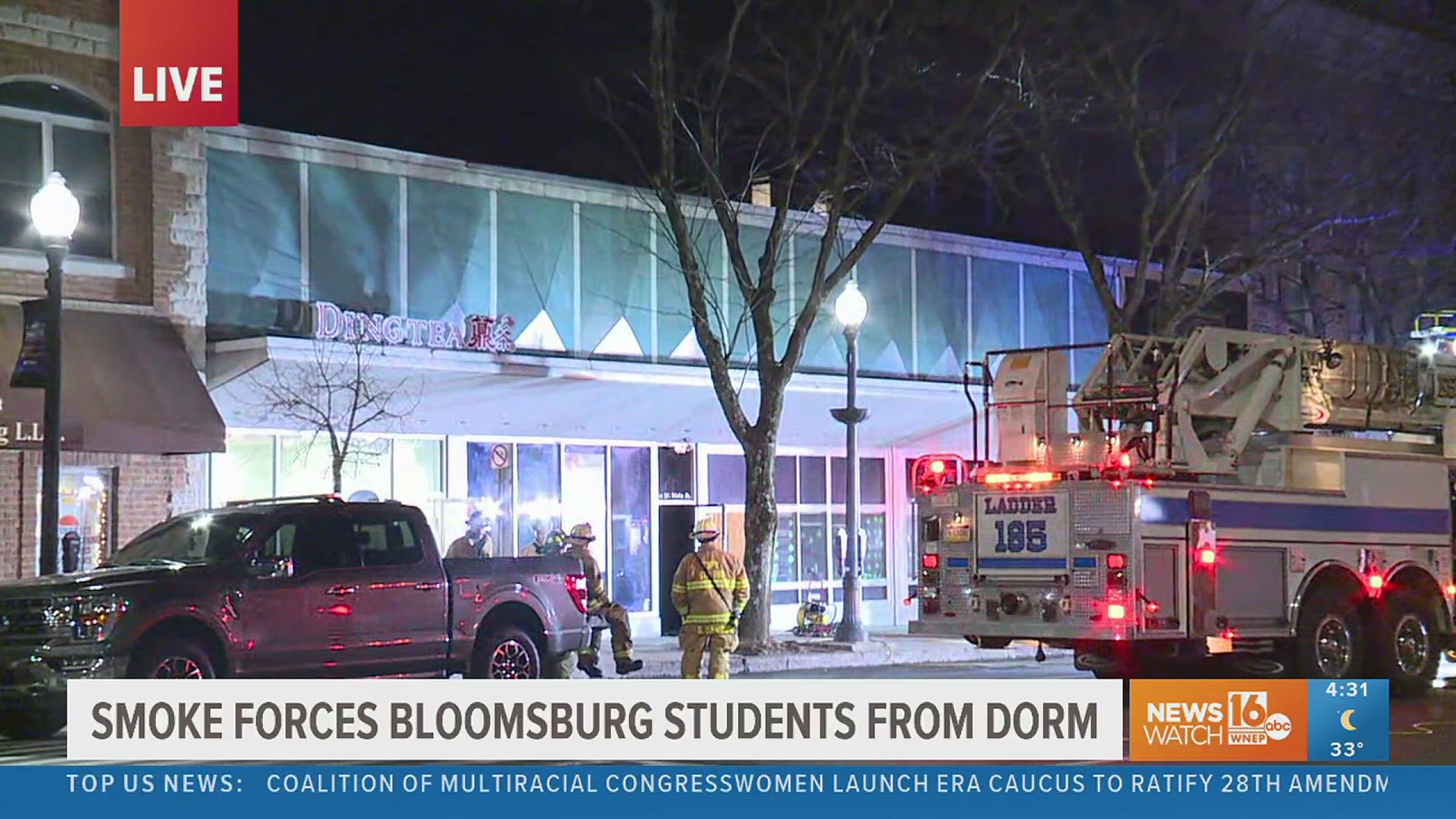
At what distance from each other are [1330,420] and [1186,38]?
12732 millimetres

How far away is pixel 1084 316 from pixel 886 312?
4965 mm

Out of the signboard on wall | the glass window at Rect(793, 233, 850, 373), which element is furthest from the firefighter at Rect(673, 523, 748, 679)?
the glass window at Rect(793, 233, 850, 373)

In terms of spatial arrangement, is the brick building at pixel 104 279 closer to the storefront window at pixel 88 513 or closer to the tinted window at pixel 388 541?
the storefront window at pixel 88 513

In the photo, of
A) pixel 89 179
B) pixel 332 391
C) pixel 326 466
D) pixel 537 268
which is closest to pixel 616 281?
pixel 537 268

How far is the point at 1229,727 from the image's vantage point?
11.9 m

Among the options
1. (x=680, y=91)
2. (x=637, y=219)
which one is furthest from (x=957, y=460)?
(x=637, y=219)

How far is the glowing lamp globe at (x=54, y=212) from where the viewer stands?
17234mm

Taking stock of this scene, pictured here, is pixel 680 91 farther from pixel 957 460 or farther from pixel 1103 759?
pixel 1103 759

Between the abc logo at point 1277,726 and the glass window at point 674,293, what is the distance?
46.4 feet

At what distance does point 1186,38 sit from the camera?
2870cm

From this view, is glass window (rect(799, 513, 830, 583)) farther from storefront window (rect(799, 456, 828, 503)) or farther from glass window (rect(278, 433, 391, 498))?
glass window (rect(278, 433, 391, 498))

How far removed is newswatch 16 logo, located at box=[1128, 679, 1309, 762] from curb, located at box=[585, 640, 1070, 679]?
8659mm

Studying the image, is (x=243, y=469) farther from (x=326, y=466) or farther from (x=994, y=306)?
(x=994, y=306)

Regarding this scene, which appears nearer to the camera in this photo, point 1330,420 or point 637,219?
point 1330,420
